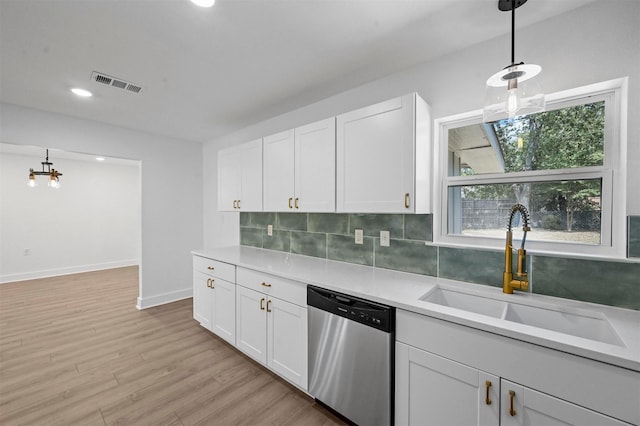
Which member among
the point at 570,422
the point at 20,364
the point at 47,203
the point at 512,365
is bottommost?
the point at 20,364

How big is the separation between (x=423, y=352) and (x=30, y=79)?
366 centimetres

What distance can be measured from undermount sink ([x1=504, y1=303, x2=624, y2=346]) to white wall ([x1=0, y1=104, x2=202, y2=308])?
4.27 m

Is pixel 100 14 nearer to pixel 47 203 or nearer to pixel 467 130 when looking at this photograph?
pixel 467 130

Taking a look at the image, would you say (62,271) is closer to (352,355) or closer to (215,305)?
(215,305)

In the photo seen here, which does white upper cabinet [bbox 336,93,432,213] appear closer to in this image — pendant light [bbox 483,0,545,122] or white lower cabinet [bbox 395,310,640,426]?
pendant light [bbox 483,0,545,122]

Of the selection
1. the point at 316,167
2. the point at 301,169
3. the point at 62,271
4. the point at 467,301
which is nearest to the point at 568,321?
the point at 467,301

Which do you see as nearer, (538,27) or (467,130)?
(538,27)

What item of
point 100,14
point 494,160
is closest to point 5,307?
point 100,14

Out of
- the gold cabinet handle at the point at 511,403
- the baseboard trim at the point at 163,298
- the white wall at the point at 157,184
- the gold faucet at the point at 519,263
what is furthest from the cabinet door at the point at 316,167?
the baseboard trim at the point at 163,298

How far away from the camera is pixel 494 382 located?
121 cm

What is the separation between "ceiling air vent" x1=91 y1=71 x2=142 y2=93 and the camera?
224 cm

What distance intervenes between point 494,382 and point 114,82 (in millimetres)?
3420

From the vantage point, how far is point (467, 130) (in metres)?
1.95

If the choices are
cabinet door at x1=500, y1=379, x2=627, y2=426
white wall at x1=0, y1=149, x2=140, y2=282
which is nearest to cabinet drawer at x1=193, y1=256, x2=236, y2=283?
cabinet door at x1=500, y1=379, x2=627, y2=426
